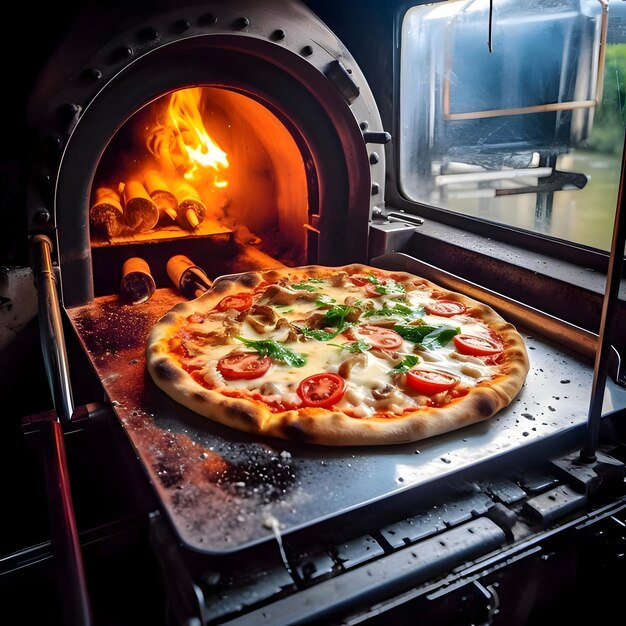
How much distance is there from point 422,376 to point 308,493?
2.12 ft

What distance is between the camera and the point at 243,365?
2.11 meters

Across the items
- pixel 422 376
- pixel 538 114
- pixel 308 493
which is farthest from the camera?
pixel 538 114

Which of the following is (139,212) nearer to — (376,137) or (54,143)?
(54,143)

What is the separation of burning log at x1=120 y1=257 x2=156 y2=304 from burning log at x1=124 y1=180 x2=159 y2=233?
1.35 feet

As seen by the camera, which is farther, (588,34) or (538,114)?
(538,114)

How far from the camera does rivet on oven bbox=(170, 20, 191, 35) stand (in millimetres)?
2588

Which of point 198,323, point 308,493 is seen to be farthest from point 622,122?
point 308,493

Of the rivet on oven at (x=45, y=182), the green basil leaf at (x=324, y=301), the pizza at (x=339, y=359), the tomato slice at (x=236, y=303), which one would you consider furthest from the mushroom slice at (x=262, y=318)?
the rivet on oven at (x=45, y=182)

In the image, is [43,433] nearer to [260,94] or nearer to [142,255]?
[142,255]

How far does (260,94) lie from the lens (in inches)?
119

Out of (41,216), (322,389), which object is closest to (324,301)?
→ (322,389)

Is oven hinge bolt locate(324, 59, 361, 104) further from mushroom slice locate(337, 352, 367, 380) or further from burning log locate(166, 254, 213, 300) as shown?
mushroom slice locate(337, 352, 367, 380)

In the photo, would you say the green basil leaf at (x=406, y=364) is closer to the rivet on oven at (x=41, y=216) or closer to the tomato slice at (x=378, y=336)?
the tomato slice at (x=378, y=336)

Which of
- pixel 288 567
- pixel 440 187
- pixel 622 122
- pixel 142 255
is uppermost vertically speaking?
pixel 622 122
